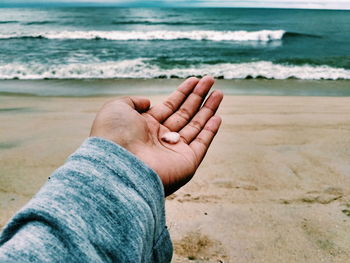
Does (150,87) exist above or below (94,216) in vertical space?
below

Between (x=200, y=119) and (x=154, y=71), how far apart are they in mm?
8079

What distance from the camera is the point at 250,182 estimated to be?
118 inches

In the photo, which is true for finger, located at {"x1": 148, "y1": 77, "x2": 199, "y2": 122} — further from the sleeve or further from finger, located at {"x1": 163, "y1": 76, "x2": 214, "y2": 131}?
the sleeve

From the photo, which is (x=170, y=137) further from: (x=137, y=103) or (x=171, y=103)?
(x=171, y=103)

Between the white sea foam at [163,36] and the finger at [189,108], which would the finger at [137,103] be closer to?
the finger at [189,108]

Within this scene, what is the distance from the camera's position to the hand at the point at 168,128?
171cm

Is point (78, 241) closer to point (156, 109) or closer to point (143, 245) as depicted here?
point (143, 245)

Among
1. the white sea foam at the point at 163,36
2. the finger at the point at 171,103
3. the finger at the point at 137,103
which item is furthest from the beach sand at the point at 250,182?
the white sea foam at the point at 163,36

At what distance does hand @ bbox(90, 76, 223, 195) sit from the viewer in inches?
67.5

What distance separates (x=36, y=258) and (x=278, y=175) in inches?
103

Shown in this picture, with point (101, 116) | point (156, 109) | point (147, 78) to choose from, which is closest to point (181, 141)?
point (156, 109)

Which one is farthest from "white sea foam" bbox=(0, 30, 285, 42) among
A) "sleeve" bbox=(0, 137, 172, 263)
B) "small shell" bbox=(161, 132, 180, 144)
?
"sleeve" bbox=(0, 137, 172, 263)

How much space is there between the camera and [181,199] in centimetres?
271

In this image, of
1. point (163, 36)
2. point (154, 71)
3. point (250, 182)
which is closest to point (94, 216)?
point (250, 182)
